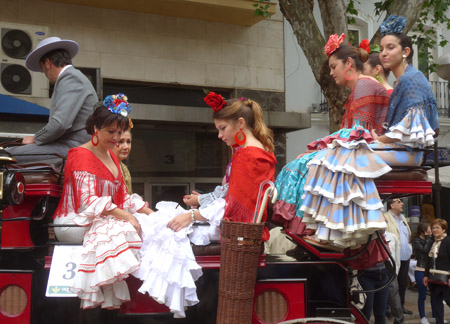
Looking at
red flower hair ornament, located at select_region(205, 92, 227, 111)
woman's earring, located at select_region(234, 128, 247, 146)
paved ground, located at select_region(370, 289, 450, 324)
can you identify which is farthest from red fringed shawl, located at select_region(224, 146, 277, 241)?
paved ground, located at select_region(370, 289, 450, 324)

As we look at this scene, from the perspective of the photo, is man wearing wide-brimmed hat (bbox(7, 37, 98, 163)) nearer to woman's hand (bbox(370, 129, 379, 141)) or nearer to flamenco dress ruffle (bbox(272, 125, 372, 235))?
flamenco dress ruffle (bbox(272, 125, 372, 235))

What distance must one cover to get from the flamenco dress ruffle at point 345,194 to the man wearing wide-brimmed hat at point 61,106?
181 cm

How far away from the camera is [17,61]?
1080cm

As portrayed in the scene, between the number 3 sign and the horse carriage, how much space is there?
19 mm

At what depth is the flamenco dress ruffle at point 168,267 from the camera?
11.4 ft

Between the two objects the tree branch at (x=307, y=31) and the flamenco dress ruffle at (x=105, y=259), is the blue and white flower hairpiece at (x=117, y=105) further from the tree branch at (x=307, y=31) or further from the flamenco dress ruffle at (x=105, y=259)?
the tree branch at (x=307, y=31)

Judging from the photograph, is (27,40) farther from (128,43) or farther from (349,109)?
(349,109)

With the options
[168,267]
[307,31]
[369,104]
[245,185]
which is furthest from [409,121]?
[307,31]

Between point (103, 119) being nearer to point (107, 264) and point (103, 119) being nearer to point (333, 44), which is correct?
point (107, 264)

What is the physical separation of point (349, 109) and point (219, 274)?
5.57 feet

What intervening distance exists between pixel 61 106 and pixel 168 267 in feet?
5.01

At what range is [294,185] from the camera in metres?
3.99

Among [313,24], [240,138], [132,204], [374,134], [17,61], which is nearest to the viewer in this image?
[240,138]

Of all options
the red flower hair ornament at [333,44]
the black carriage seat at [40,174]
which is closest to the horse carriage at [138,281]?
the black carriage seat at [40,174]
